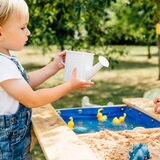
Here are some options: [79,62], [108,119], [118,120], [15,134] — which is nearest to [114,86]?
[108,119]

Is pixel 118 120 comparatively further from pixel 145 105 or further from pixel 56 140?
pixel 56 140

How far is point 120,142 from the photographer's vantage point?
6.81 ft

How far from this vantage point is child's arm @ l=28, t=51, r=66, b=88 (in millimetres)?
2088

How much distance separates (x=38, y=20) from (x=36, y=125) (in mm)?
3871

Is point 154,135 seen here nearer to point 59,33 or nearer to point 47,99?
point 47,99

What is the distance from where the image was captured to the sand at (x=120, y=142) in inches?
73.6

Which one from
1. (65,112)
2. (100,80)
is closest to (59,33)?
(100,80)

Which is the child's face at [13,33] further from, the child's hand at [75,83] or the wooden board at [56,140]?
the wooden board at [56,140]

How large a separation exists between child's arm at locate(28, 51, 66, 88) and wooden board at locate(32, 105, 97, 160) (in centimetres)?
20

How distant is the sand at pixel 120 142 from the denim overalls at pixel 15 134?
1.15ft

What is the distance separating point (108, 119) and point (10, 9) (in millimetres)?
1531

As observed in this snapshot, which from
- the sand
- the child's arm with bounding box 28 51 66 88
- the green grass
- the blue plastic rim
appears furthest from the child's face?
the green grass

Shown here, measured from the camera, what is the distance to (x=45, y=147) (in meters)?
1.60

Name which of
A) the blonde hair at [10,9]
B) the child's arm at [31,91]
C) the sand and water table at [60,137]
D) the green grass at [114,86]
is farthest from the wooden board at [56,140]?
the green grass at [114,86]
